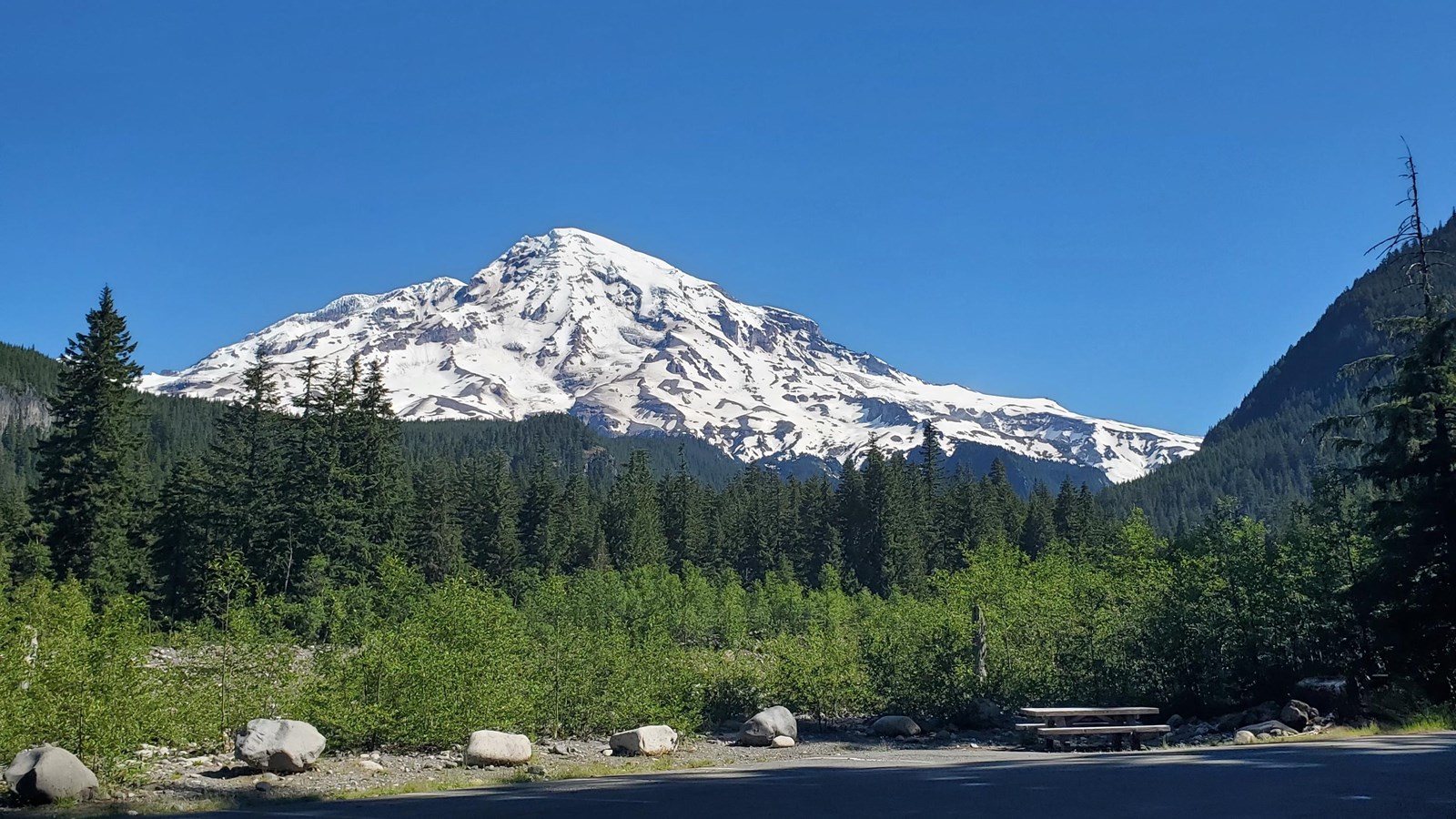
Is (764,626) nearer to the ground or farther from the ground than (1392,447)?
nearer to the ground

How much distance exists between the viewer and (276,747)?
20766 mm

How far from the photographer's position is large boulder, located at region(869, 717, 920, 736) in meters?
32.2

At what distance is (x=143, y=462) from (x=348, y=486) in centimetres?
Result: 1317

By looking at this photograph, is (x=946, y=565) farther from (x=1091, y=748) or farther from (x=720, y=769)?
(x=720, y=769)

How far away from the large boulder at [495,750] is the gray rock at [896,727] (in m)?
13.2

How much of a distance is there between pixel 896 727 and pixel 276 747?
1854 centimetres

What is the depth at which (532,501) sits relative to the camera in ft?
325

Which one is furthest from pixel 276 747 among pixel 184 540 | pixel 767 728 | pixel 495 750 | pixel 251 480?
pixel 251 480

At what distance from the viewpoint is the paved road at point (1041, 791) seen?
1161cm

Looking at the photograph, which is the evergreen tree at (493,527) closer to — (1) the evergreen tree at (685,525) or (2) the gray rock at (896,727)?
(1) the evergreen tree at (685,525)

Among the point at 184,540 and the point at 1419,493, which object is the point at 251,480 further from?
the point at 1419,493

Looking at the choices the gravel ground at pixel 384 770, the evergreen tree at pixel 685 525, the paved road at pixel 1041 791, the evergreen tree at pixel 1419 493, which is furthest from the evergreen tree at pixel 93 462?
the evergreen tree at pixel 685 525

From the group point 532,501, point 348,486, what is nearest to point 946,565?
point 532,501

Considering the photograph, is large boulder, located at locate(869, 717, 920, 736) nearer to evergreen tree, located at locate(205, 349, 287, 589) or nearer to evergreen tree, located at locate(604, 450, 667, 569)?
evergreen tree, located at locate(205, 349, 287, 589)
